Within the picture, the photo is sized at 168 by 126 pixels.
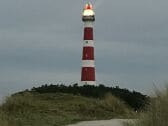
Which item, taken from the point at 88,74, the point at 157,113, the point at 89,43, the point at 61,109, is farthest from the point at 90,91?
the point at 157,113

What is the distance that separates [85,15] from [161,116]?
1350 inches

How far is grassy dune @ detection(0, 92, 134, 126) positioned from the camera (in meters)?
21.7

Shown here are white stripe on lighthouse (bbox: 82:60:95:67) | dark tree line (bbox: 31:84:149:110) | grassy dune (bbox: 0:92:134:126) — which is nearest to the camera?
grassy dune (bbox: 0:92:134:126)

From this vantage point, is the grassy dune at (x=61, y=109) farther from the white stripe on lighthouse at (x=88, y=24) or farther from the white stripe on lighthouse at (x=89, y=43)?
the white stripe on lighthouse at (x=88, y=24)

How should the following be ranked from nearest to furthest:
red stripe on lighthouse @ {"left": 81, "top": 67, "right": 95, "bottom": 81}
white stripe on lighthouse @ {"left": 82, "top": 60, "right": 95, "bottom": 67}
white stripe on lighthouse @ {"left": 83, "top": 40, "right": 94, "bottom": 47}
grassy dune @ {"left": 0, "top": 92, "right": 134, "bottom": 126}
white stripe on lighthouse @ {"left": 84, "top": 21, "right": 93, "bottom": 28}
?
1. grassy dune @ {"left": 0, "top": 92, "right": 134, "bottom": 126}
2. red stripe on lighthouse @ {"left": 81, "top": 67, "right": 95, "bottom": 81}
3. white stripe on lighthouse @ {"left": 82, "top": 60, "right": 95, "bottom": 67}
4. white stripe on lighthouse @ {"left": 83, "top": 40, "right": 94, "bottom": 47}
5. white stripe on lighthouse @ {"left": 84, "top": 21, "right": 93, "bottom": 28}

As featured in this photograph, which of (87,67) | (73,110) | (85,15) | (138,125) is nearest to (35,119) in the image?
(73,110)

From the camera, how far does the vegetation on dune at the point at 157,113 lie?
1236cm

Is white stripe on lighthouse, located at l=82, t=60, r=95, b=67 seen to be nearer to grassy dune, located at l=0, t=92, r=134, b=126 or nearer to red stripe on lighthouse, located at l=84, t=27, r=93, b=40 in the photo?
red stripe on lighthouse, located at l=84, t=27, r=93, b=40

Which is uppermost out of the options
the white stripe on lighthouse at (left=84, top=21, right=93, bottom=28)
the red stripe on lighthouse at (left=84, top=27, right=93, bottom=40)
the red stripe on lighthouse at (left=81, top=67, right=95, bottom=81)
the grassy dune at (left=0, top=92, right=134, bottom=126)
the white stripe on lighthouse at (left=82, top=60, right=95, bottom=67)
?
the white stripe on lighthouse at (left=84, top=21, right=93, bottom=28)

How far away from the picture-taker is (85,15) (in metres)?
46.3

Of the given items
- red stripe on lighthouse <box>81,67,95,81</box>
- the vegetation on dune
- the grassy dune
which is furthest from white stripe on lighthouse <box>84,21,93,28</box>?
the vegetation on dune

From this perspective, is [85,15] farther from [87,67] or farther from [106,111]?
[106,111]

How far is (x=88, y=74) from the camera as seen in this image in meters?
44.0

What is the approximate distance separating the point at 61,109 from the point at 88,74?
56.1ft
